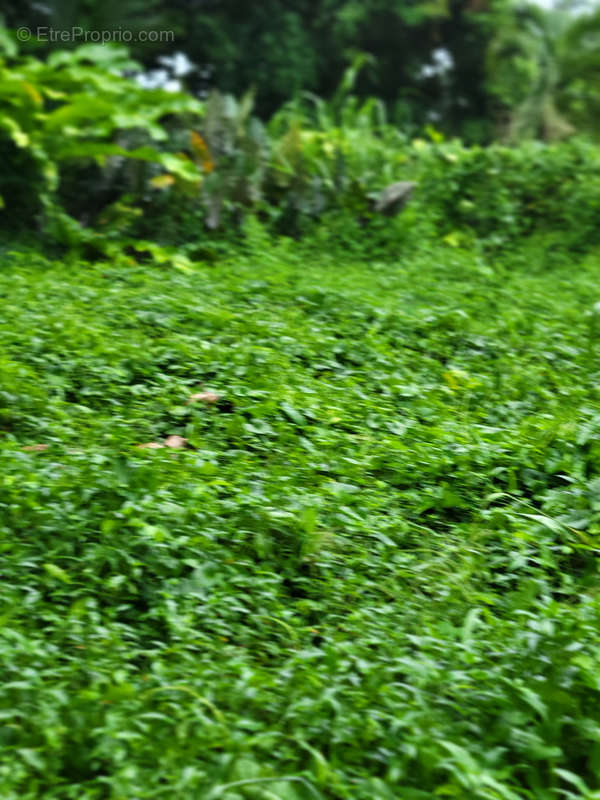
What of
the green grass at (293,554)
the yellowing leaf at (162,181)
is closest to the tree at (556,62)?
the yellowing leaf at (162,181)

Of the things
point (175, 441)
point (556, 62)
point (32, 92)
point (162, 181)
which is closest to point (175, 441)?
point (175, 441)

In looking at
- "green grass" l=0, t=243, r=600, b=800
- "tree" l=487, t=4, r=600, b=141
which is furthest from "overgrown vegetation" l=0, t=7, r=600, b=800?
"tree" l=487, t=4, r=600, b=141

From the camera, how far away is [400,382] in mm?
3566

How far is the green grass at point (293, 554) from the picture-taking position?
187 cm

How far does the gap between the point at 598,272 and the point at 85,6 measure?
330 inches

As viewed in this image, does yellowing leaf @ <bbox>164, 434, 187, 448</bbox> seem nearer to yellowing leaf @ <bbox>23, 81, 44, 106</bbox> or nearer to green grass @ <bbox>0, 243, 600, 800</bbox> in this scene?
green grass @ <bbox>0, 243, 600, 800</bbox>

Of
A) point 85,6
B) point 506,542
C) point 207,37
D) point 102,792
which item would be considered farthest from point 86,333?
point 207,37

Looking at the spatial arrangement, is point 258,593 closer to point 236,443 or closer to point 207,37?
point 236,443

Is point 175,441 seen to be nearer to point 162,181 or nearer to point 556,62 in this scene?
point 162,181

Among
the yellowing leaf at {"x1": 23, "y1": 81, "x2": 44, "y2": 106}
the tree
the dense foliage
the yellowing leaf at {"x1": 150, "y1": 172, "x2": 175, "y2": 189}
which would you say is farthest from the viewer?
the tree

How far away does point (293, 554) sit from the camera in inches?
99.6

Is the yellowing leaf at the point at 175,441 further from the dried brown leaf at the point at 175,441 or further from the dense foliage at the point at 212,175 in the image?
the dense foliage at the point at 212,175

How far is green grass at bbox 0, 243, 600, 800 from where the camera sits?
1869 mm

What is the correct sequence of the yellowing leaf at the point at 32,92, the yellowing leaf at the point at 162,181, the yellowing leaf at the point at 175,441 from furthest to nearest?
1. the yellowing leaf at the point at 162,181
2. the yellowing leaf at the point at 32,92
3. the yellowing leaf at the point at 175,441
